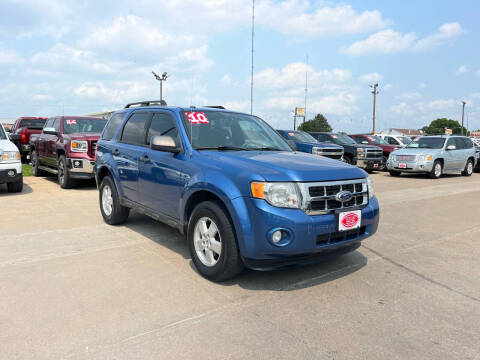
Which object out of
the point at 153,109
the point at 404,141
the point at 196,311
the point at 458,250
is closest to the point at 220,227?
the point at 196,311

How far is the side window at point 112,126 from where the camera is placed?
6087 mm

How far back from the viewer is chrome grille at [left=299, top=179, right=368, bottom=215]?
140 inches

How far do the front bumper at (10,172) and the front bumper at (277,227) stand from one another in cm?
712

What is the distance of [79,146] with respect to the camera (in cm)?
958

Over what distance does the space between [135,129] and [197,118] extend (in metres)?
1.24

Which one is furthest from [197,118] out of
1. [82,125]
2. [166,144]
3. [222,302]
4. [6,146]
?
[82,125]

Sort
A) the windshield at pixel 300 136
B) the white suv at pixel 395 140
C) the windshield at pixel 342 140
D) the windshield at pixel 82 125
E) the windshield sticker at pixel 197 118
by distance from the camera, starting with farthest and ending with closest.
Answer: the white suv at pixel 395 140 → the windshield at pixel 342 140 → the windshield at pixel 300 136 → the windshield at pixel 82 125 → the windshield sticker at pixel 197 118

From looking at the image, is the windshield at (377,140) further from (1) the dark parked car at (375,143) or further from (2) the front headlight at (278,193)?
(2) the front headlight at (278,193)

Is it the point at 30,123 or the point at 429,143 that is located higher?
the point at 30,123

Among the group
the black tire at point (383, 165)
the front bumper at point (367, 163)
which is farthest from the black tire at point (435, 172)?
the black tire at point (383, 165)

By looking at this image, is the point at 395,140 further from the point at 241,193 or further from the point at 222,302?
the point at 222,302

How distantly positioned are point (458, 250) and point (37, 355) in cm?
494

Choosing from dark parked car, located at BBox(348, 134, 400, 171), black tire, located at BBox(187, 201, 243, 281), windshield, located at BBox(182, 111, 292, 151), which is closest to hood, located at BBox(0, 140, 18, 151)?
windshield, located at BBox(182, 111, 292, 151)

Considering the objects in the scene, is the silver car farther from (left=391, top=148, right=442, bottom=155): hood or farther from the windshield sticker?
the windshield sticker
